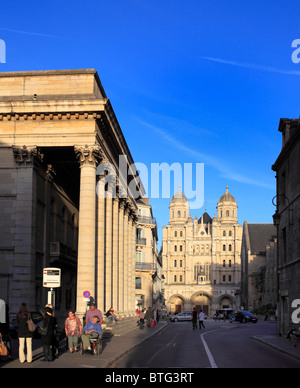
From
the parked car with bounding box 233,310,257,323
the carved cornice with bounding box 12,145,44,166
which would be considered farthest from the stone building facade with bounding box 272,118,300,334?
the parked car with bounding box 233,310,257,323

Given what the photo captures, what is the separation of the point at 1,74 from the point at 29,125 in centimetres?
357

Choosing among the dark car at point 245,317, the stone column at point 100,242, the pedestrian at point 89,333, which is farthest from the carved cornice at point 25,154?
the dark car at point 245,317

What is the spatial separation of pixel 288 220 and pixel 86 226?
10857mm

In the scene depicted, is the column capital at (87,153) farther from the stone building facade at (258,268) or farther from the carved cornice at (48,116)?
the stone building facade at (258,268)

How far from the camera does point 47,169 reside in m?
29.3

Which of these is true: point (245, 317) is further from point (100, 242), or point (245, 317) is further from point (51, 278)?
point (51, 278)

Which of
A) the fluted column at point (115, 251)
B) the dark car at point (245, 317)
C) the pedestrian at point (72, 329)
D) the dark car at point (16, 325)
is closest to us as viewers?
the pedestrian at point (72, 329)

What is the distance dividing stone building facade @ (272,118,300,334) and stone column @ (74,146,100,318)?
32.6ft

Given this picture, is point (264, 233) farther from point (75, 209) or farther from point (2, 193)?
point (2, 193)

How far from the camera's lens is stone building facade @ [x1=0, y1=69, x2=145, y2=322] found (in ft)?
86.0

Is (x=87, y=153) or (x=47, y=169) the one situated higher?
(x=87, y=153)

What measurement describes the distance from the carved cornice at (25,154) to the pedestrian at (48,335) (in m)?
11.7

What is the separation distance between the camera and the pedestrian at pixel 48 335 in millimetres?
15758
